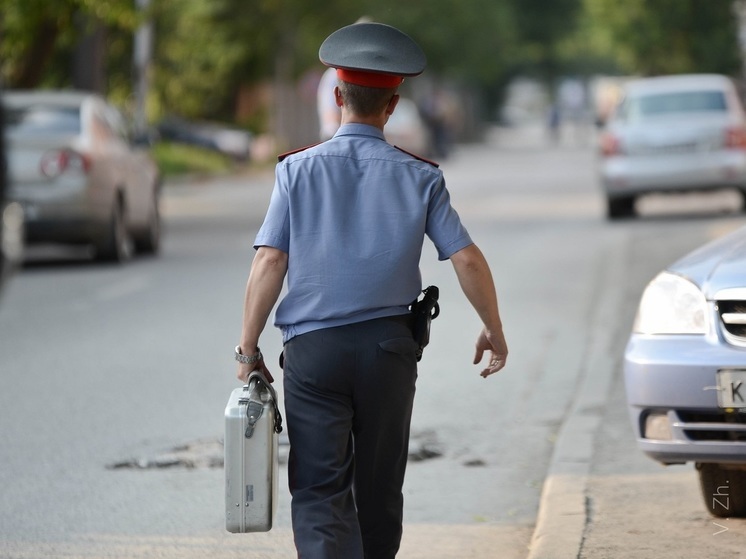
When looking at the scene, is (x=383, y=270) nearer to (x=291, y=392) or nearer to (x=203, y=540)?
(x=291, y=392)

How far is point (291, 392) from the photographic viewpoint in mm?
4527

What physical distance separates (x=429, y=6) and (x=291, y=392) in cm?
6050

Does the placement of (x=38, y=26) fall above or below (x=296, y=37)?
above

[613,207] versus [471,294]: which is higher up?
[471,294]

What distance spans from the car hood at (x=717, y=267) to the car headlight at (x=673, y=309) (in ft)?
0.11

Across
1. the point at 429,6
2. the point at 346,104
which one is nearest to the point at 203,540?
the point at 346,104

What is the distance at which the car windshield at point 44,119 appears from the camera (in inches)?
618

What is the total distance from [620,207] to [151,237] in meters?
5.97

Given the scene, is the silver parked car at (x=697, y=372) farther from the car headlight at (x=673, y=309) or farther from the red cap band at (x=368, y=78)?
the red cap band at (x=368, y=78)

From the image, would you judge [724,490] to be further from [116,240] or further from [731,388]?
[116,240]

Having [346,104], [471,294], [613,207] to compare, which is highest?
[346,104]

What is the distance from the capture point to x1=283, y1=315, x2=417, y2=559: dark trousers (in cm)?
446

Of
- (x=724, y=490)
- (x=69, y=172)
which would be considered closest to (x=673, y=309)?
(x=724, y=490)

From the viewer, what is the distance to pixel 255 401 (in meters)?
4.46
